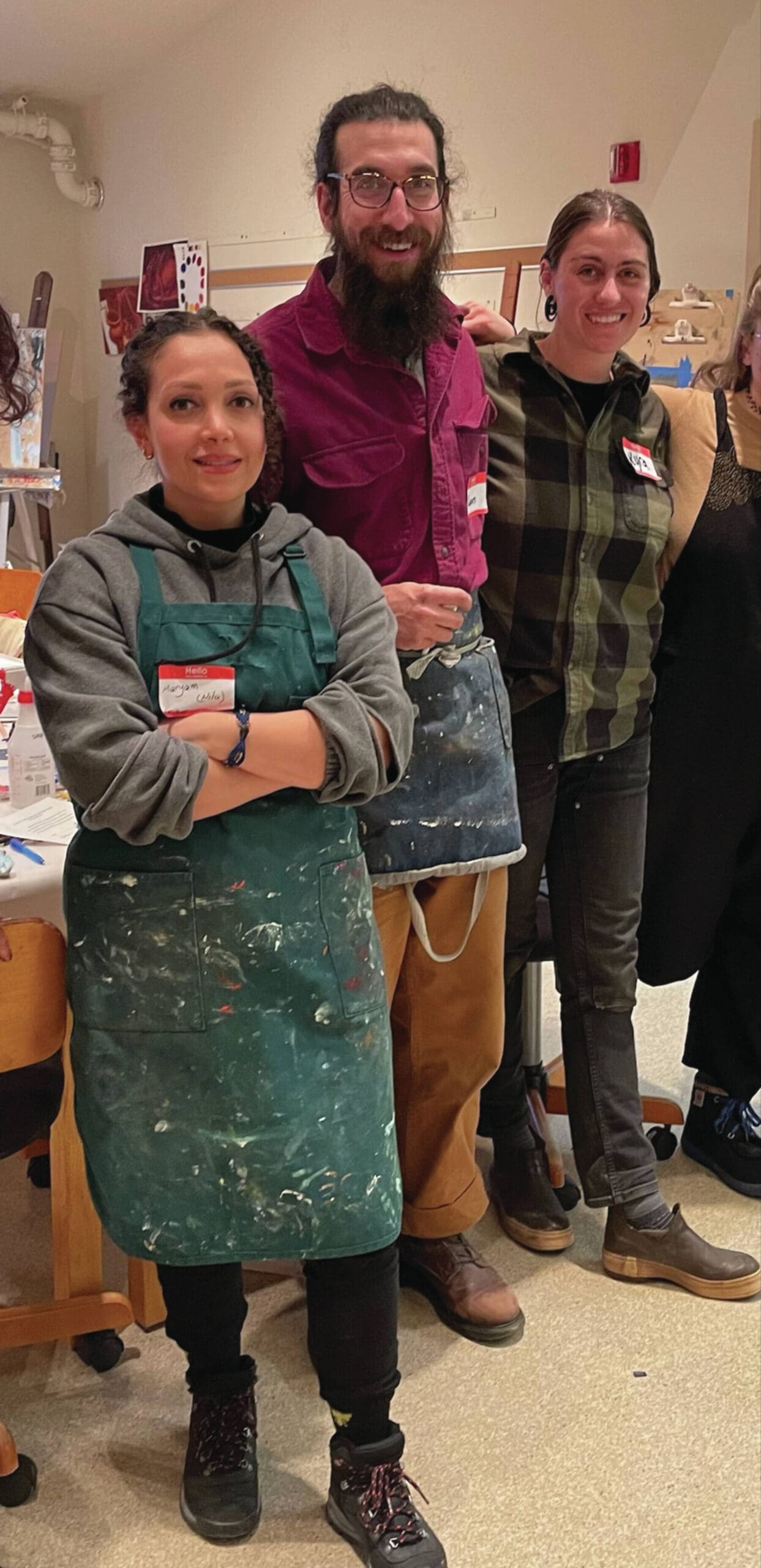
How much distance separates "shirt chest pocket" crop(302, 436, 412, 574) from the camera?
158 cm

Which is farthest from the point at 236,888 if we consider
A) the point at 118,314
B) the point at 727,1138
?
the point at 118,314

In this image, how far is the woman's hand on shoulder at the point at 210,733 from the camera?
1293 mm

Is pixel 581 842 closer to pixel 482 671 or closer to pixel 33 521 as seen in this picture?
pixel 482 671

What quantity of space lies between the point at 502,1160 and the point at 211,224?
14.9 ft

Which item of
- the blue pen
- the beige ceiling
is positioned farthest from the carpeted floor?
the beige ceiling

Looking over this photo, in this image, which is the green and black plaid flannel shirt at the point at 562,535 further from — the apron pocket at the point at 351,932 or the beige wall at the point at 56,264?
the beige wall at the point at 56,264

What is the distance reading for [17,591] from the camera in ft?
10.7

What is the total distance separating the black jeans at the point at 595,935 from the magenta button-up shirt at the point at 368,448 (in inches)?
19.4

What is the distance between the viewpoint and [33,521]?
20.6ft

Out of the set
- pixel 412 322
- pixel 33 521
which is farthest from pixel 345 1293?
pixel 33 521

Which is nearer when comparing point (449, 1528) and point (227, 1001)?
point (227, 1001)

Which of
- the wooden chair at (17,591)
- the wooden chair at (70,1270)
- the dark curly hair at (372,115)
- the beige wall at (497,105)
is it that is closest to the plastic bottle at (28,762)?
the wooden chair at (70,1270)

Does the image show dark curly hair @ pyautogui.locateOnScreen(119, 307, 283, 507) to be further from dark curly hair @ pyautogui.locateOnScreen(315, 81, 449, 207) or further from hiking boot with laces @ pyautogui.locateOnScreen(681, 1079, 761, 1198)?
hiking boot with laces @ pyautogui.locateOnScreen(681, 1079, 761, 1198)

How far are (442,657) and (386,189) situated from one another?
589 millimetres
